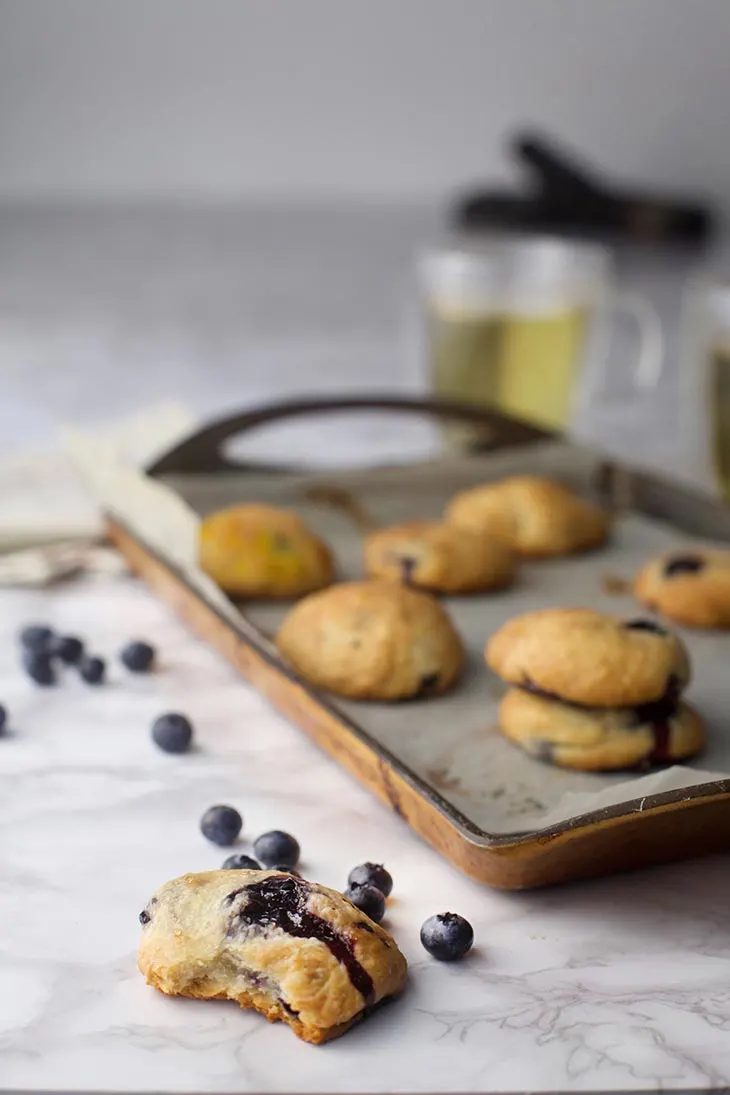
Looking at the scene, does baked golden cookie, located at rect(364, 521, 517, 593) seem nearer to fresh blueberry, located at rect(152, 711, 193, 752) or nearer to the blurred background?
fresh blueberry, located at rect(152, 711, 193, 752)

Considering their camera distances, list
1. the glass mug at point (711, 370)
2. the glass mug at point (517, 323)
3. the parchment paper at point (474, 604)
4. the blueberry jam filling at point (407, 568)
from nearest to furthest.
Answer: the parchment paper at point (474, 604)
the blueberry jam filling at point (407, 568)
the glass mug at point (711, 370)
the glass mug at point (517, 323)

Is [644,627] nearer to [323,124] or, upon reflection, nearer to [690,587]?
[690,587]

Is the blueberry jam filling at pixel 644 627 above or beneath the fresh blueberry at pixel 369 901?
above

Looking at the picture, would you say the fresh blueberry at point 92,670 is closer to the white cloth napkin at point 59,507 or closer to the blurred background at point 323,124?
the white cloth napkin at point 59,507

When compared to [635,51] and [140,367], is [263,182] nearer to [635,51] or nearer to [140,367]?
[635,51]

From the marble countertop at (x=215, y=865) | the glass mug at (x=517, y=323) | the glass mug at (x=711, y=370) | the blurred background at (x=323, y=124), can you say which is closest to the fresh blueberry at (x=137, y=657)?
the marble countertop at (x=215, y=865)

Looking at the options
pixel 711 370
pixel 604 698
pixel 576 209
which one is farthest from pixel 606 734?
pixel 576 209
